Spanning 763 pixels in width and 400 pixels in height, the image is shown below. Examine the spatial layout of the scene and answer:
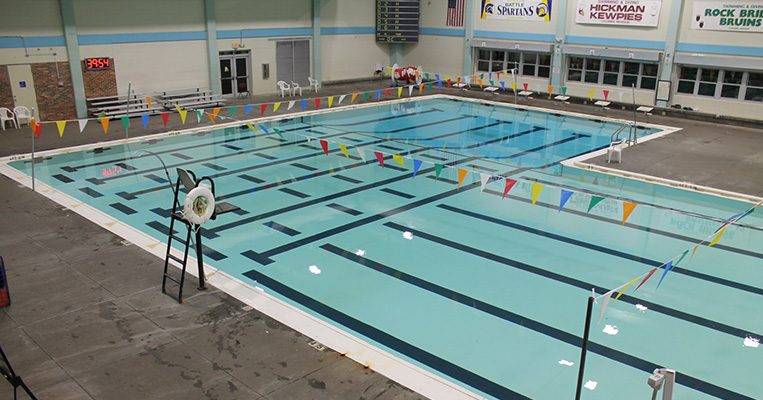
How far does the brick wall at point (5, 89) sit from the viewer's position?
664 inches

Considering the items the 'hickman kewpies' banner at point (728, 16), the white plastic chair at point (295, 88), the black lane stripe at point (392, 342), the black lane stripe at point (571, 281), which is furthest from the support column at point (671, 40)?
the black lane stripe at point (392, 342)

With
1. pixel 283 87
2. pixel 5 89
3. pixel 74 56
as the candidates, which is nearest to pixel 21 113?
pixel 5 89

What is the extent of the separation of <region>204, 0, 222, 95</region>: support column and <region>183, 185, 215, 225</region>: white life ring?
15847mm

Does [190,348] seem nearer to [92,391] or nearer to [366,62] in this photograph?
[92,391]

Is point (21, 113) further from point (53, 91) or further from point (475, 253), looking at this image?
point (475, 253)


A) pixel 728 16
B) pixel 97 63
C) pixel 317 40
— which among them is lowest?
pixel 97 63

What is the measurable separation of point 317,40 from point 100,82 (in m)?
9.22

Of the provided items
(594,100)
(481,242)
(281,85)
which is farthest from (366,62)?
(481,242)

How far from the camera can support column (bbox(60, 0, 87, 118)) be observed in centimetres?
1775

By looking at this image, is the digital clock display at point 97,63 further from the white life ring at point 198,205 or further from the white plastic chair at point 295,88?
the white life ring at point 198,205

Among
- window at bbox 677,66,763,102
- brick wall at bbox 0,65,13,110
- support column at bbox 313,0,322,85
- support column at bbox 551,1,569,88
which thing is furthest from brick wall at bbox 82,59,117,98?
window at bbox 677,66,763,102

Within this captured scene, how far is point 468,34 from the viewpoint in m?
26.3

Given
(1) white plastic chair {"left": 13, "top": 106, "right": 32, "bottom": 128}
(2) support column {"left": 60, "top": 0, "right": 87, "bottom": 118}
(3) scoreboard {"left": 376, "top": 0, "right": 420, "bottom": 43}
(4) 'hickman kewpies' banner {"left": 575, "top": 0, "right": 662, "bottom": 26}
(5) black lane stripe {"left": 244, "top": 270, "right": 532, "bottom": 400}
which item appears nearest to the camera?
(5) black lane stripe {"left": 244, "top": 270, "right": 532, "bottom": 400}

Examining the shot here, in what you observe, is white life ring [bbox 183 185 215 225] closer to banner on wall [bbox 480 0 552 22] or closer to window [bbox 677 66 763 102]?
window [bbox 677 66 763 102]
